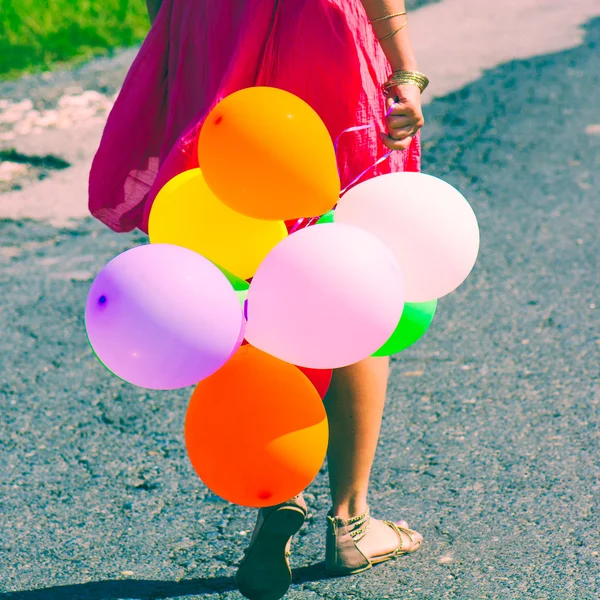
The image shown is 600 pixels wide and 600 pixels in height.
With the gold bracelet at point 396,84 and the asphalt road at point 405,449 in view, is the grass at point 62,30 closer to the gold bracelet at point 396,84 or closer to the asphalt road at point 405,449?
the asphalt road at point 405,449

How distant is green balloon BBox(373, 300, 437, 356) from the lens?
1.78 m

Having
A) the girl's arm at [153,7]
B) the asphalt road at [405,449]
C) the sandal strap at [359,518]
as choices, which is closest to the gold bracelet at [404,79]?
the girl's arm at [153,7]

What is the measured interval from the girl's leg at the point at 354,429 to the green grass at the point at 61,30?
4.85m

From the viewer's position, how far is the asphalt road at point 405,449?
2.15 meters

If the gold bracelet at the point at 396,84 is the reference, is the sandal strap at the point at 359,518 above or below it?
below

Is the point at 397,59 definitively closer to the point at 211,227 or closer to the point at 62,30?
the point at 211,227

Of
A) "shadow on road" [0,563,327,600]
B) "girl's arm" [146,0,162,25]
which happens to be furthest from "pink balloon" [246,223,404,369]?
"girl's arm" [146,0,162,25]

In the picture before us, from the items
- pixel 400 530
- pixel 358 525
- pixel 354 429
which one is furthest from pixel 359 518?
pixel 354 429

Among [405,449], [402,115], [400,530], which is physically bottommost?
[405,449]


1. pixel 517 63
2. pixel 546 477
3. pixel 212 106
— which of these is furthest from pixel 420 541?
pixel 517 63

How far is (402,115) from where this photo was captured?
1746mm

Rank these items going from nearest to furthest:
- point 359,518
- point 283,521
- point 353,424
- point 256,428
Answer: point 256,428 < point 283,521 < point 353,424 < point 359,518

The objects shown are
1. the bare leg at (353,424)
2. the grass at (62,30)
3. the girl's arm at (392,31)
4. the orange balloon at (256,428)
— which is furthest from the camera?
the grass at (62,30)

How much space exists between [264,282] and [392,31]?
0.57m
